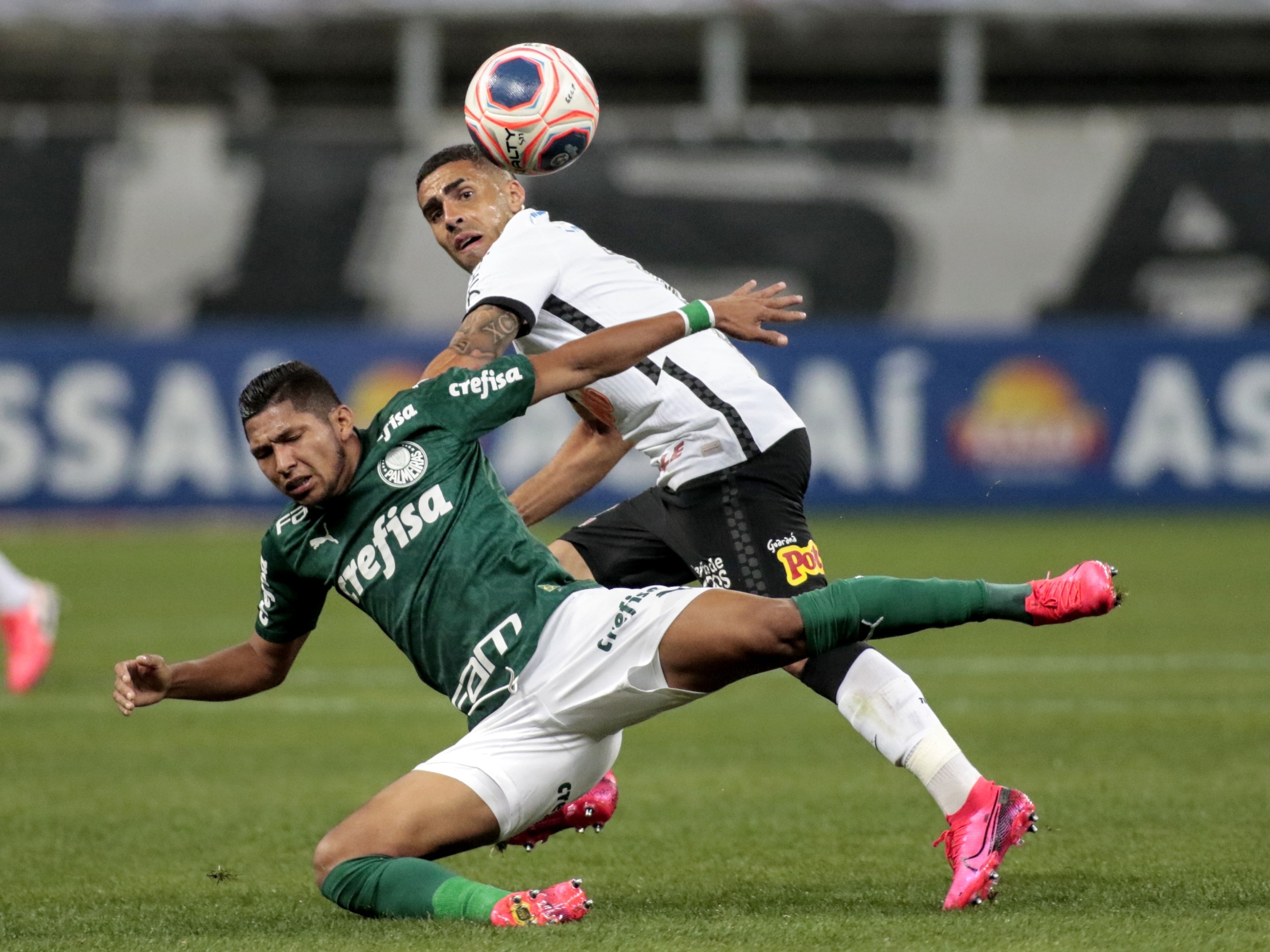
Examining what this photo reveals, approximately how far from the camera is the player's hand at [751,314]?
518cm

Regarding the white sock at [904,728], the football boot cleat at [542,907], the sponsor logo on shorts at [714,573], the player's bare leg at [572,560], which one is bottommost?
the football boot cleat at [542,907]

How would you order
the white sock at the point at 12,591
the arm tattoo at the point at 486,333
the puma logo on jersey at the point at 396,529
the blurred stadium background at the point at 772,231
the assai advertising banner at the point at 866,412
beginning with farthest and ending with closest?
the blurred stadium background at the point at 772,231 → the assai advertising banner at the point at 866,412 → the white sock at the point at 12,591 → the arm tattoo at the point at 486,333 → the puma logo on jersey at the point at 396,529

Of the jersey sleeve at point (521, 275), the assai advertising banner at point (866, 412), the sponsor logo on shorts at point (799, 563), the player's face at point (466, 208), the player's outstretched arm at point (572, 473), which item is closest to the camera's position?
the jersey sleeve at point (521, 275)

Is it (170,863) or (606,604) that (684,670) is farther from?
(170,863)

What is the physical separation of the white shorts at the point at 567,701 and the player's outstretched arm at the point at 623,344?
61 cm

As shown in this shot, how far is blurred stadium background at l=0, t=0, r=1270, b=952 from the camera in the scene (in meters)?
5.84

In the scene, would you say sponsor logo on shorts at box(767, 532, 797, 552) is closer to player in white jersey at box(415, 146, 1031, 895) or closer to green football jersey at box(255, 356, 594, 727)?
player in white jersey at box(415, 146, 1031, 895)

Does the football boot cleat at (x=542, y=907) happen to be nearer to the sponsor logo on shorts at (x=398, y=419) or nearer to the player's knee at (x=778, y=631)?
the player's knee at (x=778, y=631)

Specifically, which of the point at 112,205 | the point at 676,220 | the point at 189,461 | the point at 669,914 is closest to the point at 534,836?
the point at 669,914

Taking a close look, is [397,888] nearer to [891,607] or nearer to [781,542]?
[891,607]

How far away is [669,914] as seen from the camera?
4.98 metres

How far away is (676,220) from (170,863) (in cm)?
1724

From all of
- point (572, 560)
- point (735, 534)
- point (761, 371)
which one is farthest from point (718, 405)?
point (761, 371)

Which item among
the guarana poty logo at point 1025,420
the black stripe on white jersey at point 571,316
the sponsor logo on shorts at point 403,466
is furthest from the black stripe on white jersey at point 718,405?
the guarana poty logo at point 1025,420
